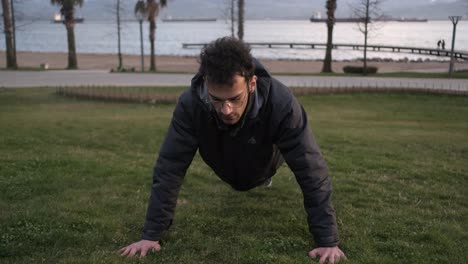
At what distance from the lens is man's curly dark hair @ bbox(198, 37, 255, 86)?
3.47 m

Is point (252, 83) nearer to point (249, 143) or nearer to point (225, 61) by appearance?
point (225, 61)

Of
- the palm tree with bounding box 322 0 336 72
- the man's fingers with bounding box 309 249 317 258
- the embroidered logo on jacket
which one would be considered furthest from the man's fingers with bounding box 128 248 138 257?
the palm tree with bounding box 322 0 336 72

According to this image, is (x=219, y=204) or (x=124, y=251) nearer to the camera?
(x=124, y=251)

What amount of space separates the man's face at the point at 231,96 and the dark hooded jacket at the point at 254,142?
15cm

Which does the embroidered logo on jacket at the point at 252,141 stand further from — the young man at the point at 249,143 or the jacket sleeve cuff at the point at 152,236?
the jacket sleeve cuff at the point at 152,236

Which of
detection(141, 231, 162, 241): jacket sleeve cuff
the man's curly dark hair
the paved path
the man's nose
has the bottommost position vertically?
the paved path

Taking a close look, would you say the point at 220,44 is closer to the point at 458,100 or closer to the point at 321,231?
the point at 321,231

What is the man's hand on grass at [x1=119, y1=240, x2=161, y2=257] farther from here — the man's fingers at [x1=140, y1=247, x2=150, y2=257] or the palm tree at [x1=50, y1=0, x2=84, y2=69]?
the palm tree at [x1=50, y1=0, x2=84, y2=69]

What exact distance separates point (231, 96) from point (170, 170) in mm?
934

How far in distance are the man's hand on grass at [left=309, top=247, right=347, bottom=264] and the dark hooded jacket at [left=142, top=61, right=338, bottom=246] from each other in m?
0.05

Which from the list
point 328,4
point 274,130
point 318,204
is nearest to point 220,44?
point 274,130

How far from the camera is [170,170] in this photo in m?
4.18

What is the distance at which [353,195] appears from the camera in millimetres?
6059

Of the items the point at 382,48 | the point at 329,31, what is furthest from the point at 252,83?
the point at 382,48
